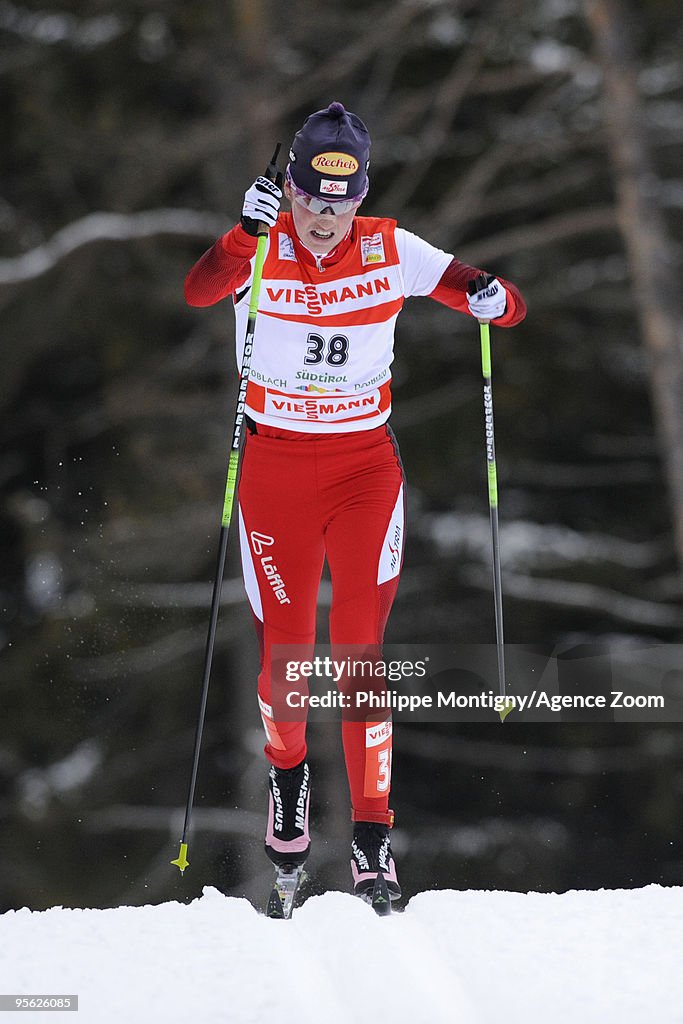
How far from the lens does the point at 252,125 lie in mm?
10734

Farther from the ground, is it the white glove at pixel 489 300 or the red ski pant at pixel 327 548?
the white glove at pixel 489 300

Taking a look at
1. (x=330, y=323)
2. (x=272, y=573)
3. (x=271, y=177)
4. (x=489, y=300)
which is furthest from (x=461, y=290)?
(x=272, y=573)

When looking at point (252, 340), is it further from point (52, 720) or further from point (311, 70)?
point (52, 720)

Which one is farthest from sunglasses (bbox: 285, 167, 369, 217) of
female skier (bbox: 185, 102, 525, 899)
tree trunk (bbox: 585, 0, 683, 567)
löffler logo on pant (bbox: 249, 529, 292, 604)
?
tree trunk (bbox: 585, 0, 683, 567)

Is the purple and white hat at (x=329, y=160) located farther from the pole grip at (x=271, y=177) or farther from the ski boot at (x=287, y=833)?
the ski boot at (x=287, y=833)

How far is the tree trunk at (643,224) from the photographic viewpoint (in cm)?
1001

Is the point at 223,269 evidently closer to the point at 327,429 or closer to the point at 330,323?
the point at 330,323

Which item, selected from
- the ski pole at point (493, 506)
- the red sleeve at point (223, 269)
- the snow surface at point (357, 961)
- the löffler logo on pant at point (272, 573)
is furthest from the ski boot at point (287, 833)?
the red sleeve at point (223, 269)

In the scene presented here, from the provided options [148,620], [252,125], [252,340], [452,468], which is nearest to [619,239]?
[452,468]

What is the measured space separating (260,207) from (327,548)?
1.16 meters

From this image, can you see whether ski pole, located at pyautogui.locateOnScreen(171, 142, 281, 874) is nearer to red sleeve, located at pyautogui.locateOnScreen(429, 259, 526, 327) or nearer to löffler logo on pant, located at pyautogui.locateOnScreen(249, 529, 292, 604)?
löffler logo on pant, located at pyautogui.locateOnScreen(249, 529, 292, 604)

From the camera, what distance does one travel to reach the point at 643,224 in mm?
10055

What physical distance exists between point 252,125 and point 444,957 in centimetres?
786

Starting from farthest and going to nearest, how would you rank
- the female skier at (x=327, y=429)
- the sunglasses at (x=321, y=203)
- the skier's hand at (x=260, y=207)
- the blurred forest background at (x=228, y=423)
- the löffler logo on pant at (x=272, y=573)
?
the blurred forest background at (x=228, y=423) → the löffler logo on pant at (x=272, y=573) → the female skier at (x=327, y=429) → the sunglasses at (x=321, y=203) → the skier's hand at (x=260, y=207)
